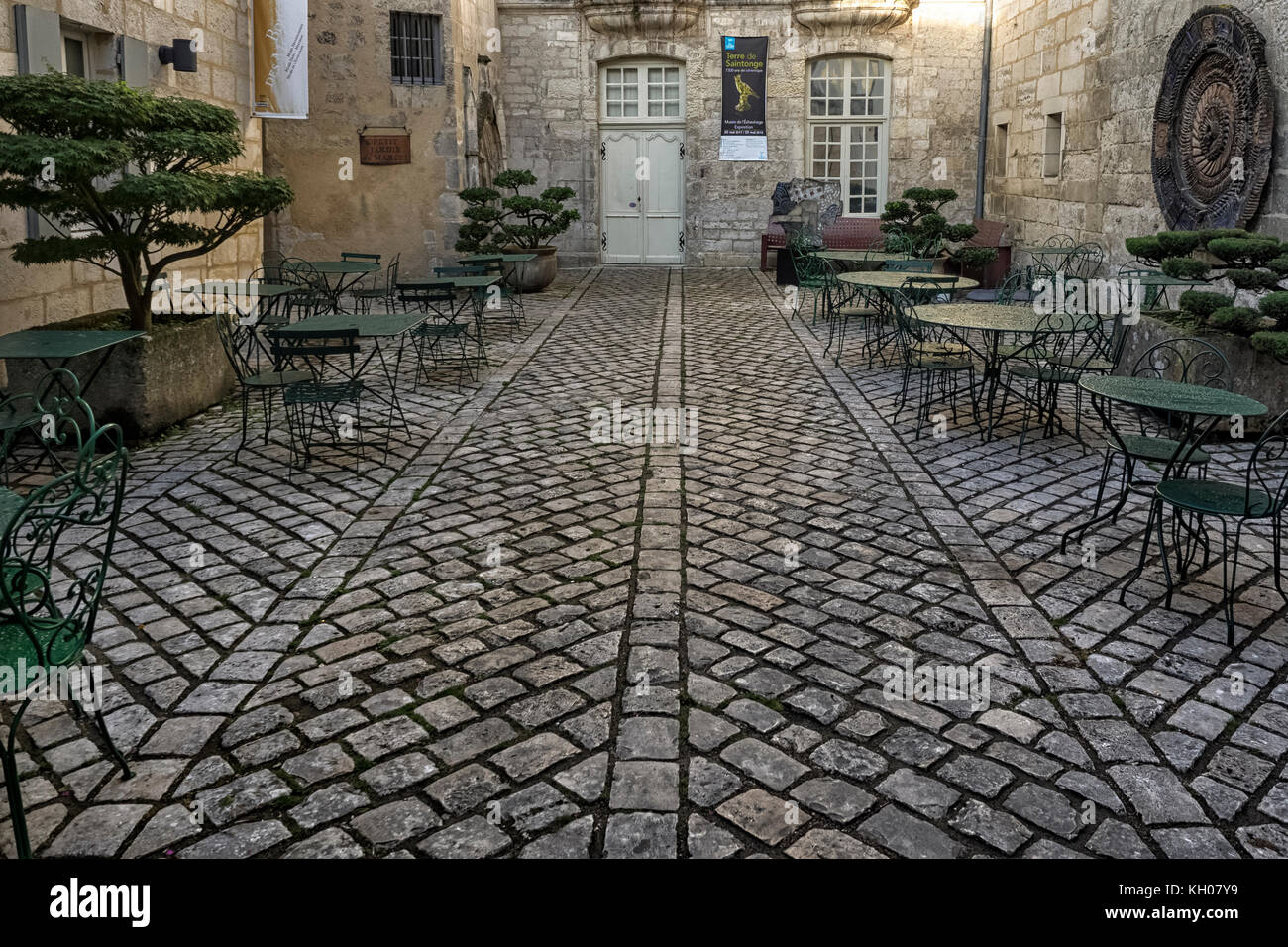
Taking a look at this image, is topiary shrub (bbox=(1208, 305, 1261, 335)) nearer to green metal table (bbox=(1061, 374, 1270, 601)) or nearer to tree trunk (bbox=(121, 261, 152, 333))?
green metal table (bbox=(1061, 374, 1270, 601))

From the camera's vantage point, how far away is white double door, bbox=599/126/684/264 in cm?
1792

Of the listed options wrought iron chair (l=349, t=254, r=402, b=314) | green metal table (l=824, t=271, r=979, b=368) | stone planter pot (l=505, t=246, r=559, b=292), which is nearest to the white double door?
stone planter pot (l=505, t=246, r=559, b=292)

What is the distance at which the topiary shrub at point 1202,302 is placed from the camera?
6.77 metres

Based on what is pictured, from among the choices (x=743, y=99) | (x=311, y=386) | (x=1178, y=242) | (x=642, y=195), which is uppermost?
(x=743, y=99)

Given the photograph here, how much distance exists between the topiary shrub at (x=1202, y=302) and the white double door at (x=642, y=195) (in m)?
12.0

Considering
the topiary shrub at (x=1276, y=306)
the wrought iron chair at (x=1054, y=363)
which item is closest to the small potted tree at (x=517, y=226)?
the wrought iron chair at (x=1054, y=363)

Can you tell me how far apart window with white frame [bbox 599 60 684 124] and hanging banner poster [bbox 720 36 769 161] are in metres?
0.81

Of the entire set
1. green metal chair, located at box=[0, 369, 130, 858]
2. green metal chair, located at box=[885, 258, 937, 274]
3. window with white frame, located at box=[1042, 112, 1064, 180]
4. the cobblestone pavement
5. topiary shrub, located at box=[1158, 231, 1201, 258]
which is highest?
window with white frame, located at box=[1042, 112, 1064, 180]

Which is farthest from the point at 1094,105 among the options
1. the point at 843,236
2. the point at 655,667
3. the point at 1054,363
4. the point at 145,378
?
the point at 655,667

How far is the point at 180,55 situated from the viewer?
32.4 feet

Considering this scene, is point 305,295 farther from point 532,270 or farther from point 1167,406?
point 1167,406

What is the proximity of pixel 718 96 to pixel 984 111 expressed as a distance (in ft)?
13.8

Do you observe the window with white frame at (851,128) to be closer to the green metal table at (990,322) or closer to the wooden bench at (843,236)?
A: the wooden bench at (843,236)
